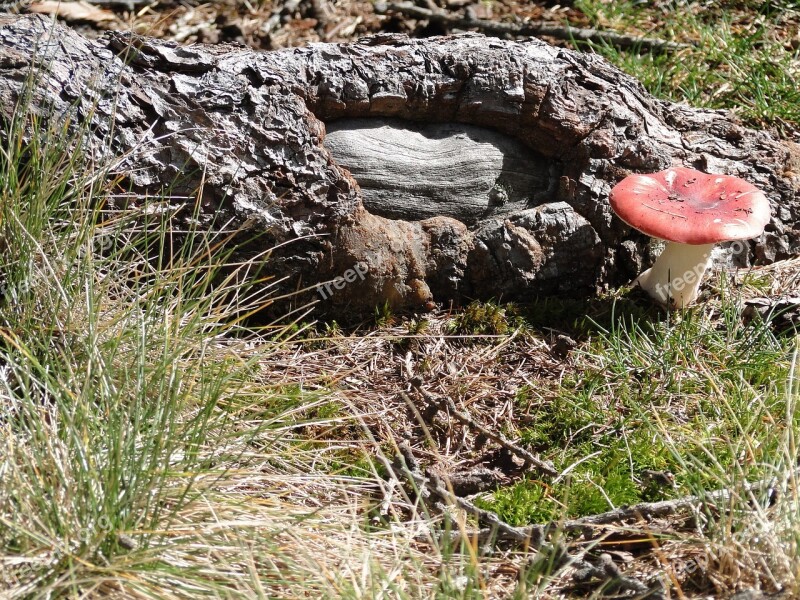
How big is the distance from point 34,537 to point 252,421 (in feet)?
2.57

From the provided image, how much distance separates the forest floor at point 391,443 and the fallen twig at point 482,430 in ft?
0.03

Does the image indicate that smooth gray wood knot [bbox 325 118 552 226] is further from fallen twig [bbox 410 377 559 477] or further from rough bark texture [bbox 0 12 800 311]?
fallen twig [bbox 410 377 559 477]

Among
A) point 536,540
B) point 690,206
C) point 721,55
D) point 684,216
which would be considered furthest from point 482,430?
point 721,55

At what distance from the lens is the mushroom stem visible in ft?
11.0

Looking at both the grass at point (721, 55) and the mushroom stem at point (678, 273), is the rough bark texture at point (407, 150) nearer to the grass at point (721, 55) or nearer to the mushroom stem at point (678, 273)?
the mushroom stem at point (678, 273)

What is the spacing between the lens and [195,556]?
2068 mm

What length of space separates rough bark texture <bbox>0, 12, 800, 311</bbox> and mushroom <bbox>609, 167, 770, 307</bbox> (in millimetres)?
234

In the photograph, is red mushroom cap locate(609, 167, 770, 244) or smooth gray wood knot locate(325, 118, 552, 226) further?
smooth gray wood knot locate(325, 118, 552, 226)

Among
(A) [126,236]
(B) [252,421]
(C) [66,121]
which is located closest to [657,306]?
(B) [252,421]

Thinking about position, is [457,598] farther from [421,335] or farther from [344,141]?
[344,141]

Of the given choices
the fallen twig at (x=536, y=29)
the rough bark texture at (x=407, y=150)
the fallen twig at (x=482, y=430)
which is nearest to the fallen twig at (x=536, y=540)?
the fallen twig at (x=482, y=430)

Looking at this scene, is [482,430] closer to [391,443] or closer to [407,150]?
[391,443]

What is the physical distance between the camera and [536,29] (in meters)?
4.96

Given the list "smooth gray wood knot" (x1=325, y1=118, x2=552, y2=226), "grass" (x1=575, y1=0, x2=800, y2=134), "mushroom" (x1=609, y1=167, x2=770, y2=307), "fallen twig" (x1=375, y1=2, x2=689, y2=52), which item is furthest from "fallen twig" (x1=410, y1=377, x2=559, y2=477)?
"fallen twig" (x1=375, y1=2, x2=689, y2=52)
